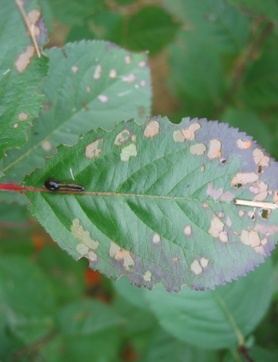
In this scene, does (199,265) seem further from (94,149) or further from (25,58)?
(25,58)

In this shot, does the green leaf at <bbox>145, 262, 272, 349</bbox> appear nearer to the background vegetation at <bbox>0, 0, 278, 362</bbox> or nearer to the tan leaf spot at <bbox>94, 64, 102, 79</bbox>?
the background vegetation at <bbox>0, 0, 278, 362</bbox>

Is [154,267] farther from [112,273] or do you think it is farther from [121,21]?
[121,21]

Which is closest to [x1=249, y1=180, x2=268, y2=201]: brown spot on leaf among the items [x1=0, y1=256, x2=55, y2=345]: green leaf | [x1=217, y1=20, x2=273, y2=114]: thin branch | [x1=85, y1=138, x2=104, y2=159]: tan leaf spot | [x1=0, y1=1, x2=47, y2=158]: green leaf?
[x1=85, y1=138, x2=104, y2=159]: tan leaf spot

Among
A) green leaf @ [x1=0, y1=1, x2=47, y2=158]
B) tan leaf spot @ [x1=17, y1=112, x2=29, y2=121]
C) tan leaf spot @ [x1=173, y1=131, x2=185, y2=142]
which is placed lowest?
tan leaf spot @ [x1=173, y1=131, x2=185, y2=142]

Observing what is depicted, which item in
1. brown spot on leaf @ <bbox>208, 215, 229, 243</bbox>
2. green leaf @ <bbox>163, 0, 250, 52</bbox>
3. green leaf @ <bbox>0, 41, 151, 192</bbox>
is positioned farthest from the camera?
green leaf @ <bbox>163, 0, 250, 52</bbox>

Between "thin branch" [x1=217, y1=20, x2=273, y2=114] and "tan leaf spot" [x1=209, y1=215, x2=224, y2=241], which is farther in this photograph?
"thin branch" [x1=217, y1=20, x2=273, y2=114]

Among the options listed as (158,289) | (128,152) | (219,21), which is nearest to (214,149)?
(128,152)
